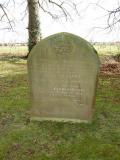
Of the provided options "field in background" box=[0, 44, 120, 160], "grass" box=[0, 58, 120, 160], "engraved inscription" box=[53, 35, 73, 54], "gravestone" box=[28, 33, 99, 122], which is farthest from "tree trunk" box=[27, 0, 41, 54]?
"engraved inscription" box=[53, 35, 73, 54]

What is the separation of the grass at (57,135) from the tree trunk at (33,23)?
6747mm

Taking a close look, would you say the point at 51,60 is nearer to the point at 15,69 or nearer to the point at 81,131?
the point at 81,131

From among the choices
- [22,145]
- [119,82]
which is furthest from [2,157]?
[119,82]

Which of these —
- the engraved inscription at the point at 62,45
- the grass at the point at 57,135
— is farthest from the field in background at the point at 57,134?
the engraved inscription at the point at 62,45

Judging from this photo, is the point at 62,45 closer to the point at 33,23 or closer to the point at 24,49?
the point at 33,23

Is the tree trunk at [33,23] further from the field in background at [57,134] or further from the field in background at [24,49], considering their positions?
the field in background at [57,134]

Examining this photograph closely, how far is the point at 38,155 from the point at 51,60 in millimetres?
1956

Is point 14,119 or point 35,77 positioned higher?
point 35,77

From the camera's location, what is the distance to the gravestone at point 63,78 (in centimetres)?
702

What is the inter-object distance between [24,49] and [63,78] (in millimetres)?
11103

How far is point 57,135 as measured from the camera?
6859 millimetres

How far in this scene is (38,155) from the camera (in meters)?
6.19

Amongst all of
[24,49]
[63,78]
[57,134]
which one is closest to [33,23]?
[24,49]

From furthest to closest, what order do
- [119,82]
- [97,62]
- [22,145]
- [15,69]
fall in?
[15,69] < [119,82] < [97,62] < [22,145]
